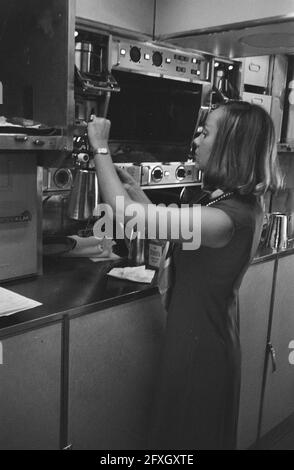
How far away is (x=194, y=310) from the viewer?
162 cm

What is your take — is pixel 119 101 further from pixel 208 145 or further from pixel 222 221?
pixel 222 221

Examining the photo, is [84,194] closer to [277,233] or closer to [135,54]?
[135,54]

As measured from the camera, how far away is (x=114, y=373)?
181 centimetres

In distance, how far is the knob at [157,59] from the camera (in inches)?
89.8

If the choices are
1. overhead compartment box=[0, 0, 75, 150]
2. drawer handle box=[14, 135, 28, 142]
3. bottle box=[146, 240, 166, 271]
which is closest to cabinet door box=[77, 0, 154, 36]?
overhead compartment box=[0, 0, 75, 150]

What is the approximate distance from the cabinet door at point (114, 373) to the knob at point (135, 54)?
108cm

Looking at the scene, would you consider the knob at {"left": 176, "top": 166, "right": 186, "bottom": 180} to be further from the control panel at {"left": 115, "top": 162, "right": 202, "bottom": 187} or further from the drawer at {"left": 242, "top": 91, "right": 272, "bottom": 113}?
the drawer at {"left": 242, "top": 91, "right": 272, "bottom": 113}

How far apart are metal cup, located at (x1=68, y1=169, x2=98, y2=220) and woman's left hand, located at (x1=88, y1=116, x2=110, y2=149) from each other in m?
0.28

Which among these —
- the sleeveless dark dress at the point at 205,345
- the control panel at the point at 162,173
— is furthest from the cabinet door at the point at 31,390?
the control panel at the point at 162,173

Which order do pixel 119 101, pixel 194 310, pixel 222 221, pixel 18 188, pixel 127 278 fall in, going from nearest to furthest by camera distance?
pixel 222 221
pixel 194 310
pixel 18 188
pixel 127 278
pixel 119 101

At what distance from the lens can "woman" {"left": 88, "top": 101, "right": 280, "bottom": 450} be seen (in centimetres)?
153

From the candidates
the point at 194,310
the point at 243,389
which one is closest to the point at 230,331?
the point at 194,310

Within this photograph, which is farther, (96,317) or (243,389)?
(243,389)

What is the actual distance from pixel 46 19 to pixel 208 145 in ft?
2.40
